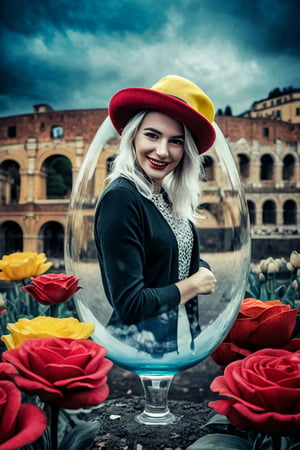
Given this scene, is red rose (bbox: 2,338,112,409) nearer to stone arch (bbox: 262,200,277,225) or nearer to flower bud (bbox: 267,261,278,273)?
flower bud (bbox: 267,261,278,273)

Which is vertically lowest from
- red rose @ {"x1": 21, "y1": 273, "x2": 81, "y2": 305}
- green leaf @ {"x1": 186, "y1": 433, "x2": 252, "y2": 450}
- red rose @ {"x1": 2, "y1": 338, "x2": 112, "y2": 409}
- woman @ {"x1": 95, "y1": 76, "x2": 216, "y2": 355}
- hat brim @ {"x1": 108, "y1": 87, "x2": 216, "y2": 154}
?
green leaf @ {"x1": 186, "y1": 433, "x2": 252, "y2": 450}

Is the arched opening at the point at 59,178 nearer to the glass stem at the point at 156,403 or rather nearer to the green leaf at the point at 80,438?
the glass stem at the point at 156,403

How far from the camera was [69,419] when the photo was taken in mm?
780

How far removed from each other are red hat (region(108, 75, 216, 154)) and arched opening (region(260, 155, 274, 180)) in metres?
8.06

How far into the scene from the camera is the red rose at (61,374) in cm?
29

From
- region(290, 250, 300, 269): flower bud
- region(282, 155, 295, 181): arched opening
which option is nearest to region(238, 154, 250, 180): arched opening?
region(282, 155, 295, 181): arched opening

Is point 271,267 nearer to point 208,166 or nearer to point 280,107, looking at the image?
point 208,166

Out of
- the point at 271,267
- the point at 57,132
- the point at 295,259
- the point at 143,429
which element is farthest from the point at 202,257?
the point at 57,132

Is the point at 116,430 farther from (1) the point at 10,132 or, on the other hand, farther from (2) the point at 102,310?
(1) the point at 10,132

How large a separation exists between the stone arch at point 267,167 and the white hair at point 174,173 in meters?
8.03

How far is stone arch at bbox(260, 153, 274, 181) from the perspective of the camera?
819cm

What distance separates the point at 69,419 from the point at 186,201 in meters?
0.52

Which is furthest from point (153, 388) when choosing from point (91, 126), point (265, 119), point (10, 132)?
point (265, 119)

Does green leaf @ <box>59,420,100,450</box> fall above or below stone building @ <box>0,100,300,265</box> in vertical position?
below
